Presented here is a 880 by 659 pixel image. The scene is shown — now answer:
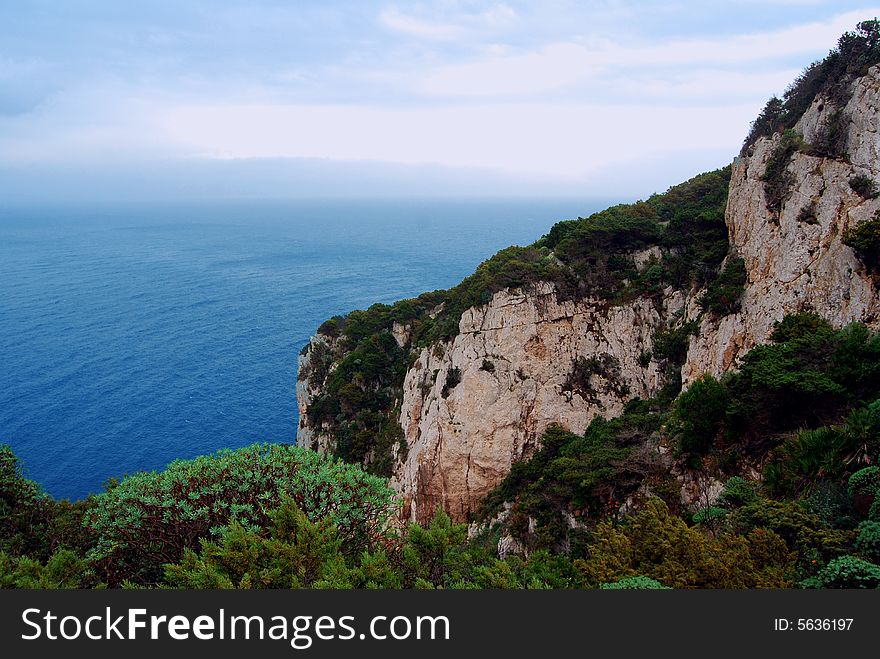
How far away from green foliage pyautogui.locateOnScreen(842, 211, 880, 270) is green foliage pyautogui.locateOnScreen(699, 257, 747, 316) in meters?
5.29

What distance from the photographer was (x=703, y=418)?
17.2m

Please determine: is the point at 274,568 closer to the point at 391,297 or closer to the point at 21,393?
the point at 21,393

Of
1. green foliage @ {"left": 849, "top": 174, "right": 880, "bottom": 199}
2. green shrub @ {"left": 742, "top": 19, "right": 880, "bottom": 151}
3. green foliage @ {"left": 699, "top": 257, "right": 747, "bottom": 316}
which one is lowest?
green foliage @ {"left": 699, "top": 257, "right": 747, "bottom": 316}

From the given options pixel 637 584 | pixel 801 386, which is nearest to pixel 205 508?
pixel 637 584

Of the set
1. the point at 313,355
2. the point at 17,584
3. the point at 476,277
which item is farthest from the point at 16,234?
the point at 17,584

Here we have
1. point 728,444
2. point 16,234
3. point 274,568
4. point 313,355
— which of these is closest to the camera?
point 274,568

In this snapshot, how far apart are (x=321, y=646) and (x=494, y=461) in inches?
875

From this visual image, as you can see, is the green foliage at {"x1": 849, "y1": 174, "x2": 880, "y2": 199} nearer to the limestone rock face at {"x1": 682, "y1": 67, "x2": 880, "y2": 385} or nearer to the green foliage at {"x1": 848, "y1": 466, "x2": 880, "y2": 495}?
the limestone rock face at {"x1": 682, "y1": 67, "x2": 880, "y2": 385}

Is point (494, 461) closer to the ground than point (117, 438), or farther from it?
farther from it

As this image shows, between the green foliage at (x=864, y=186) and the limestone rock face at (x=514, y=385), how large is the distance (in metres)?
9.82

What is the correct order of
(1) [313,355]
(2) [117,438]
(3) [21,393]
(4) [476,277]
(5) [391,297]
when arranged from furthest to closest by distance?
(5) [391,297] → (3) [21,393] → (2) [117,438] → (1) [313,355] → (4) [476,277]

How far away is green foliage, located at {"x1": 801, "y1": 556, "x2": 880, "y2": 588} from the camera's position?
845cm

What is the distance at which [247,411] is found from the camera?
56.6m

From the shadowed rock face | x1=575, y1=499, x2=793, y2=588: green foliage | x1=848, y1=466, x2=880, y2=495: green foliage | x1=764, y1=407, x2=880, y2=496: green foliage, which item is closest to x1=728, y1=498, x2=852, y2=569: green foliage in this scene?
x1=575, y1=499, x2=793, y2=588: green foliage
